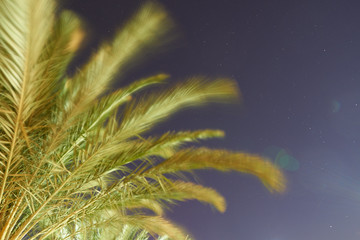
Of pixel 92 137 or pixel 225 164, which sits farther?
pixel 92 137

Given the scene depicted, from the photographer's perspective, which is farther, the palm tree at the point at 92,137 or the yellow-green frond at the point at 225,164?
the palm tree at the point at 92,137

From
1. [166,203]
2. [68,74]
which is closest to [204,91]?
[166,203]

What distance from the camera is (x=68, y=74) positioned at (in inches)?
202

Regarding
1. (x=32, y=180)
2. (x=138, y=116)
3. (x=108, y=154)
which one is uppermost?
(x=138, y=116)

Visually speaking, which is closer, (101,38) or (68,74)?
(101,38)

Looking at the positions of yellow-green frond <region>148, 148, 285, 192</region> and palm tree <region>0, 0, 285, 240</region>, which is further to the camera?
palm tree <region>0, 0, 285, 240</region>

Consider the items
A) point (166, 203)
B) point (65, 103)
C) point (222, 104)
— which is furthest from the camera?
point (166, 203)

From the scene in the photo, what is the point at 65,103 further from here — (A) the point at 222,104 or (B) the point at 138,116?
(A) the point at 222,104

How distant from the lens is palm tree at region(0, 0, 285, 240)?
3.75m

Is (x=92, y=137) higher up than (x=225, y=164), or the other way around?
(x=225, y=164)

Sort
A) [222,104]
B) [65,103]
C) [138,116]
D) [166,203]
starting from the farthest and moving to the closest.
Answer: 1. [166,203]
2. [65,103]
3. [138,116]
4. [222,104]

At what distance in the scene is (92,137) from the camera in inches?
176

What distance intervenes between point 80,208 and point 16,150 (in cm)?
119

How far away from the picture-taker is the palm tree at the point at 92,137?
3748 millimetres
